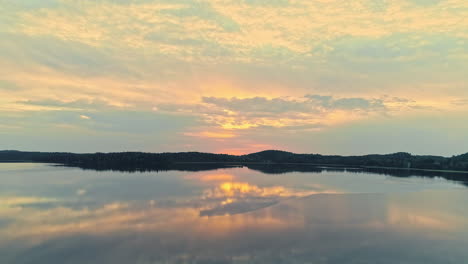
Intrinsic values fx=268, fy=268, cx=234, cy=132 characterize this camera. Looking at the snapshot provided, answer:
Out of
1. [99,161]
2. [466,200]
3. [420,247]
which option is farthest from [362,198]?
[99,161]

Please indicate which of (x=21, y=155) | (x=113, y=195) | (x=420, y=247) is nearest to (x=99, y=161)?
(x=21, y=155)

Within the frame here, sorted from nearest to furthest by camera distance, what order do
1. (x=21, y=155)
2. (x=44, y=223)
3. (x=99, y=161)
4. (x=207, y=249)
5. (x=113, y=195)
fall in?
(x=207, y=249), (x=44, y=223), (x=113, y=195), (x=99, y=161), (x=21, y=155)

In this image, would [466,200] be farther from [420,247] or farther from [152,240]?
[152,240]

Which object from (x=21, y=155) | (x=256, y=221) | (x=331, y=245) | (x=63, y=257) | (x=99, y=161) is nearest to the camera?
(x=63, y=257)

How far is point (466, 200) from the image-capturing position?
3800cm

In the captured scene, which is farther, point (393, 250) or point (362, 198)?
point (362, 198)

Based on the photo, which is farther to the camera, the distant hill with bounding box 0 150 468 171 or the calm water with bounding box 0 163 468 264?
the distant hill with bounding box 0 150 468 171

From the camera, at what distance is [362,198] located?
3778 cm

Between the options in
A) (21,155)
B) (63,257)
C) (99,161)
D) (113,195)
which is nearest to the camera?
(63,257)

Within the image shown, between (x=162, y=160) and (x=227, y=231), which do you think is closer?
(x=227, y=231)

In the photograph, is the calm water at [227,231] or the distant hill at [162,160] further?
the distant hill at [162,160]

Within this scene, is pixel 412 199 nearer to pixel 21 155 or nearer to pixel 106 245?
pixel 106 245

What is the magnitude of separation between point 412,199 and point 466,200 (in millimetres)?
7753

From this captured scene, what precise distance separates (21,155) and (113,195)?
202837 millimetres
